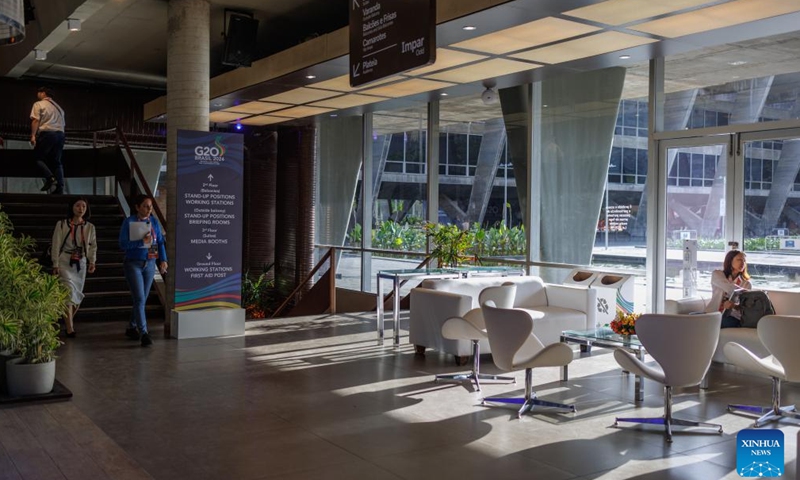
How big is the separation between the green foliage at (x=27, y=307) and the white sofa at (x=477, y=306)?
358cm

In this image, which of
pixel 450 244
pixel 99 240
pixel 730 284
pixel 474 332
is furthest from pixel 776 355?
pixel 99 240

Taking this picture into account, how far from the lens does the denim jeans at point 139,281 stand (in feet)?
27.9

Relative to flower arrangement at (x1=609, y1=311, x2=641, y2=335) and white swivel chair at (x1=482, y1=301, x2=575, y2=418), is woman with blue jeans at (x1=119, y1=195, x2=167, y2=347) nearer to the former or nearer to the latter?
white swivel chair at (x1=482, y1=301, x2=575, y2=418)

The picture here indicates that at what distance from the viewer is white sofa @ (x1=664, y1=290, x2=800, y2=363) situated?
7.02m

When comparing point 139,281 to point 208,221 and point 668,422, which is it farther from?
point 668,422

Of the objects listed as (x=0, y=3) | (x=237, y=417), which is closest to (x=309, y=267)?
(x=237, y=417)

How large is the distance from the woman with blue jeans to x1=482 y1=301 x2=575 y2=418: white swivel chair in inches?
169

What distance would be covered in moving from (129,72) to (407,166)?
6.39m

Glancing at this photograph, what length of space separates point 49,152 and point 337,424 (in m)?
8.94

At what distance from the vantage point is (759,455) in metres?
4.17

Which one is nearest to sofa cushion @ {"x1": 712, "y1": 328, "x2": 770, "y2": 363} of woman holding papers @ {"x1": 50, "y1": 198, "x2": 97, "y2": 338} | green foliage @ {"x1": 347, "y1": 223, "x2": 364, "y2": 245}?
woman holding papers @ {"x1": 50, "y1": 198, "x2": 97, "y2": 338}

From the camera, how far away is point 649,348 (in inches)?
208

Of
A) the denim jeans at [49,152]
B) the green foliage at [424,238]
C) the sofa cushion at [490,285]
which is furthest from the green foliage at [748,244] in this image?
the denim jeans at [49,152]

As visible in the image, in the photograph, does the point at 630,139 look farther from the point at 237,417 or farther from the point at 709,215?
the point at 237,417
